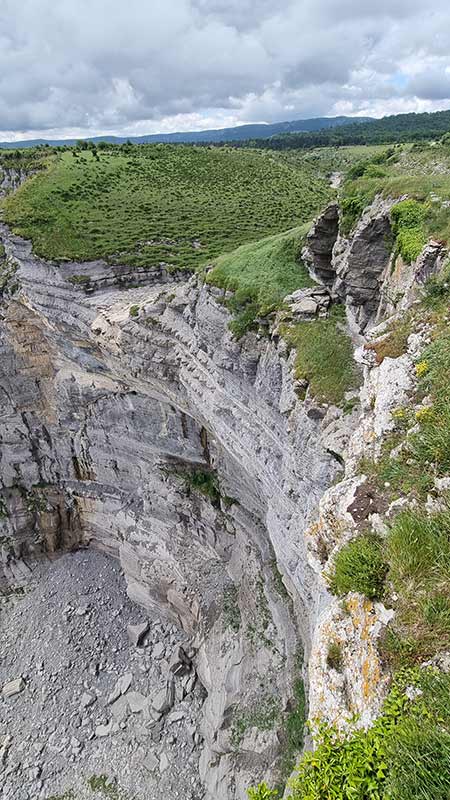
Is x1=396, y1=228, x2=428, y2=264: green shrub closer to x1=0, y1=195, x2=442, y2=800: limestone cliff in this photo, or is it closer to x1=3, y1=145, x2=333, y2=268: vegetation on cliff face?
x1=0, y1=195, x2=442, y2=800: limestone cliff

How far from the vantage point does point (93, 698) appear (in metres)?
26.2

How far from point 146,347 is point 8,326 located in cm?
1302

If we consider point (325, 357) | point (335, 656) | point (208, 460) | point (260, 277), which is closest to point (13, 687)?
point (208, 460)

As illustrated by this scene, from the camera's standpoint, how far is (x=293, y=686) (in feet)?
64.3

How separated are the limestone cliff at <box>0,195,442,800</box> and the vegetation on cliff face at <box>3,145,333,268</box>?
2.22m

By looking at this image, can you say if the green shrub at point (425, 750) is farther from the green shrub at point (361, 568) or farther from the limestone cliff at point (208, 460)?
the green shrub at point (361, 568)

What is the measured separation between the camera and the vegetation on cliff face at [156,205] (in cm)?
3044

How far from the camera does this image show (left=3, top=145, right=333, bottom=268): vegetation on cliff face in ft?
99.9

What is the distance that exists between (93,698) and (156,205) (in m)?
35.1

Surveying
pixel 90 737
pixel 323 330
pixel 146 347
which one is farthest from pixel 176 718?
pixel 323 330

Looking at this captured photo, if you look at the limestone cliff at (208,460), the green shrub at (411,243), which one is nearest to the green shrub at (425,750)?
the limestone cliff at (208,460)

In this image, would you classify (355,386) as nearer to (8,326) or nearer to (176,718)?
(176,718)

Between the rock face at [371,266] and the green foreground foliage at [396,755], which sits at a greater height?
the rock face at [371,266]

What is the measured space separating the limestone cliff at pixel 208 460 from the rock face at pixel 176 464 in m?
0.10
